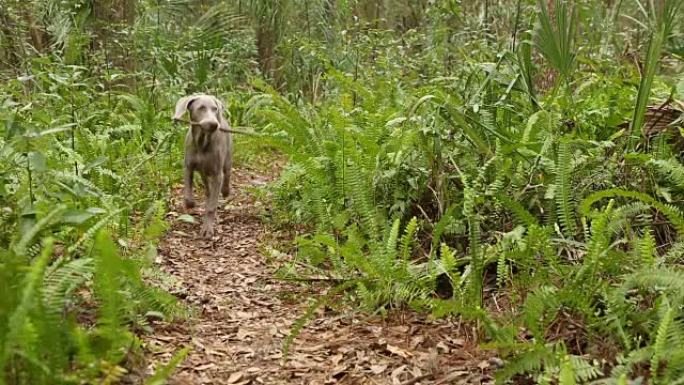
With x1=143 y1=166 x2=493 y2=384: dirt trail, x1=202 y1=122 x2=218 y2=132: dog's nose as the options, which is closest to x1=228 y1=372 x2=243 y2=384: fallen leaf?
x1=143 y1=166 x2=493 y2=384: dirt trail

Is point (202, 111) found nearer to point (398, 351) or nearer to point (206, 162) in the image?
point (206, 162)

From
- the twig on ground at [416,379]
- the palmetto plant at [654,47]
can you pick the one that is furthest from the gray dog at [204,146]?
the palmetto plant at [654,47]

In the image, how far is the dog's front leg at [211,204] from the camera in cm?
596

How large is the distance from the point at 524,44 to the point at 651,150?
118cm

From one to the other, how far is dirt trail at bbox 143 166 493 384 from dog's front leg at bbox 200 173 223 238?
37.1 inches

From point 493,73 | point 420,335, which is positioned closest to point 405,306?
point 420,335

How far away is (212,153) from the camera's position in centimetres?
652

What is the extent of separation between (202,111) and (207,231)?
1.22 m

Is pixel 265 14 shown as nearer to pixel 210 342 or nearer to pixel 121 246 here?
pixel 121 246

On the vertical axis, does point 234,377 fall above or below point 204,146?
below

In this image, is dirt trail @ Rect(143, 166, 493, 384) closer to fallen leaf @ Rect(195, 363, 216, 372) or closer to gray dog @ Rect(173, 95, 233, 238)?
fallen leaf @ Rect(195, 363, 216, 372)

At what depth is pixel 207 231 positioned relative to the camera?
5941 millimetres

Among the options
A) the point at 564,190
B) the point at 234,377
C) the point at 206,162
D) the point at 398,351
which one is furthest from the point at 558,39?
the point at 206,162

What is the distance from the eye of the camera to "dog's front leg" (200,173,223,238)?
596 cm
